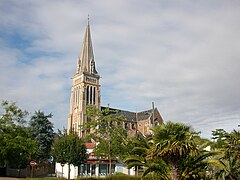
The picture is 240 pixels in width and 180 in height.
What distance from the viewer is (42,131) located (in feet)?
166

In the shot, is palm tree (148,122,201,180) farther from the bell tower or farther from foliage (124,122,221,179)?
the bell tower

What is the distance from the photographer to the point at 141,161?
1948 cm

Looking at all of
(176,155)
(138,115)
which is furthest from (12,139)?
(138,115)

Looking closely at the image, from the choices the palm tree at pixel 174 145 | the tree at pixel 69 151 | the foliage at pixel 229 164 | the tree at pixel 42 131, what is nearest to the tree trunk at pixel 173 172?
the palm tree at pixel 174 145

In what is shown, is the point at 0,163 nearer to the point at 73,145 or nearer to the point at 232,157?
the point at 73,145

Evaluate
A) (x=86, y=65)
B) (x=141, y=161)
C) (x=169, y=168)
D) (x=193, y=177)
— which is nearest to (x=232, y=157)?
(x=193, y=177)

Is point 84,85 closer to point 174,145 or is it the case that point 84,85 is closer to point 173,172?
point 173,172

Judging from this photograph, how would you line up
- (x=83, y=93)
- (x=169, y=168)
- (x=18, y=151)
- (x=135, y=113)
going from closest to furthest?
(x=169, y=168), (x=18, y=151), (x=83, y=93), (x=135, y=113)

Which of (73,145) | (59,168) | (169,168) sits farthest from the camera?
(59,168)

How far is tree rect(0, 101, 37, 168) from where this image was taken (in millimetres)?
26859

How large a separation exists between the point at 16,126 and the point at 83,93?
60084 mm

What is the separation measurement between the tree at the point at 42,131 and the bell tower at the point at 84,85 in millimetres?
34024

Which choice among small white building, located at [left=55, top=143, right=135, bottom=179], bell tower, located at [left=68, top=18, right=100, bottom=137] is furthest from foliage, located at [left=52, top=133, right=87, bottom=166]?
bell tower, located at [left=68, top=18, right=100, bottom=137]

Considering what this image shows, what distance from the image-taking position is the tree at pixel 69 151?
36.5 m
